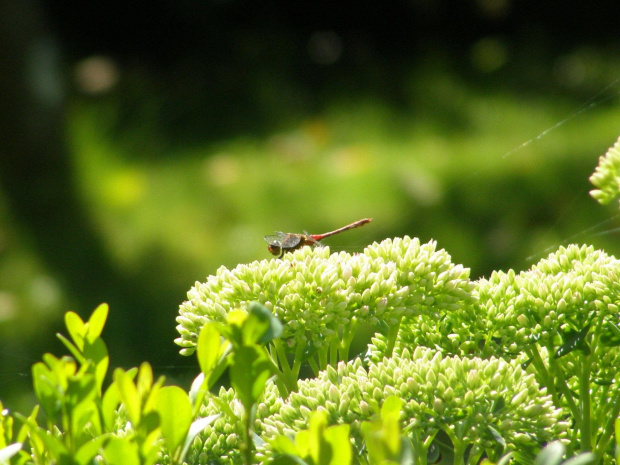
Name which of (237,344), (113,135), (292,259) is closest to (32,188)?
(113,135)

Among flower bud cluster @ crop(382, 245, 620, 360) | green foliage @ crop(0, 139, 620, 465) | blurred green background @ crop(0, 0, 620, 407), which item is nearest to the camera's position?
green foliage @ crop(0, 139, 620, 465)

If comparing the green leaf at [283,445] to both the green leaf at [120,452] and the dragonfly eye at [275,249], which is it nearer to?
the green leaf at [120,452]

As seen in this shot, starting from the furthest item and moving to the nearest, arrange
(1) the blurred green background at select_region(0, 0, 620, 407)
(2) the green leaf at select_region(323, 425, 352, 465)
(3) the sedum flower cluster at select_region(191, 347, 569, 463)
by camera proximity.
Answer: (1) the blurred green background at select_region(0, 0, 620, 407) → (3) the sedum flower cluster at select_region(191, 347, 569, 463) → (2) the green leaf at select_region(323, 425, 352, 465)

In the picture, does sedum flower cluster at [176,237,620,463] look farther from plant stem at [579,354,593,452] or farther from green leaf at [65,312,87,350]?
green leaf at [65,312,87,350]

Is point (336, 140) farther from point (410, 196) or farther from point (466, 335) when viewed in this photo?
point (466, 335)

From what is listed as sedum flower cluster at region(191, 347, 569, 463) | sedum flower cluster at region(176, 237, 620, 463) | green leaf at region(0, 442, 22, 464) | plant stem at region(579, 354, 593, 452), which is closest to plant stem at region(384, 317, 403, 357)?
sedum flower cluster at region(176, 237, 620, 463)
